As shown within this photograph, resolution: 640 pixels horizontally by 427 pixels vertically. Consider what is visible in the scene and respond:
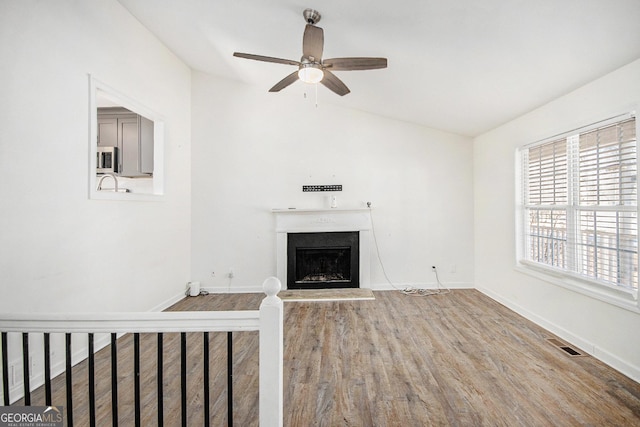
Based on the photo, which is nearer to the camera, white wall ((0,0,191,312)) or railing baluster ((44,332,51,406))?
railing baluster ((44,332,51,406))

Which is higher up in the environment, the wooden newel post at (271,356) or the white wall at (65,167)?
the white wall at (65,167)

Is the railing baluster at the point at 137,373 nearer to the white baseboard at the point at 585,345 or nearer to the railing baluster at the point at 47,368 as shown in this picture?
the railing baluster at the point at 47,368

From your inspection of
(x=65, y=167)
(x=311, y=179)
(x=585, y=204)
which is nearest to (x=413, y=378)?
(x=585, y=204)

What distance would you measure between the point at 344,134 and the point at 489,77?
213 cm

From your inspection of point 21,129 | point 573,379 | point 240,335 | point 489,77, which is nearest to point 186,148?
point 21,129

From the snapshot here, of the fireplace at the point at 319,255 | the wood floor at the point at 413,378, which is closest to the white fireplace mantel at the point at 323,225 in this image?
the fireplace at the point at 319,255

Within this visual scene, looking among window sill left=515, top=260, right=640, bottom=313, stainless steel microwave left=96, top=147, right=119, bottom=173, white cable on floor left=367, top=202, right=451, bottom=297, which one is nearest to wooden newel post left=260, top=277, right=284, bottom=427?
window sill left=515, top=260, right=640, bottom=313

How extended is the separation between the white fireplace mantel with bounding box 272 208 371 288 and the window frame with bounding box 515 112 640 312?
195 cm

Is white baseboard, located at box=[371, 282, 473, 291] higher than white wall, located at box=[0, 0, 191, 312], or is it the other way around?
white wall, located at box=[0, 0, 191, 312]

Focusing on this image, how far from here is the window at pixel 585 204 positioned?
2.19 meters

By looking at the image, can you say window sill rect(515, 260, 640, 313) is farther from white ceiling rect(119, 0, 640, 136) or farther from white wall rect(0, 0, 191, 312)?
white wall rect(0, 0, 191, 312)

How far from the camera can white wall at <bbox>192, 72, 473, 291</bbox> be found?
14.0 feet

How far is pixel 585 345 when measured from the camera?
2459 mm

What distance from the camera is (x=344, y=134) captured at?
14.4 ft
